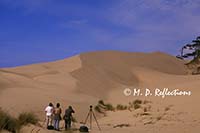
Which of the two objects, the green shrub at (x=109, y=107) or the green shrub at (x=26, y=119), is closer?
the green shrub at (x=26, y=119)

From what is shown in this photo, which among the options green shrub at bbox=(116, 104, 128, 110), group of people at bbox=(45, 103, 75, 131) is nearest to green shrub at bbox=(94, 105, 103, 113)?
green shrub at bbox=(116, 104, 128, 110)

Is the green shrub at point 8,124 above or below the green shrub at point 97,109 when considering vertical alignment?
below

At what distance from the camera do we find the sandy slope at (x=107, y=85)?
25188 millimetres

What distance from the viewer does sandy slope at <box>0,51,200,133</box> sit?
992 inches

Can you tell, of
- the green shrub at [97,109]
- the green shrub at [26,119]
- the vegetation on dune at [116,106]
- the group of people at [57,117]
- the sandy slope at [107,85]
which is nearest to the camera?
the green shrub at [26,119]

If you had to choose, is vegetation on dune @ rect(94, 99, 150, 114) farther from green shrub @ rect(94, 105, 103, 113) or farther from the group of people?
the group of people

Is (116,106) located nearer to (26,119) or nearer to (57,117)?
(57,117)

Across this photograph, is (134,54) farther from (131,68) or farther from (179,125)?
(179,125)

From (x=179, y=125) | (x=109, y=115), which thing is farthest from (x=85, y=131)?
(x=109, y=115)

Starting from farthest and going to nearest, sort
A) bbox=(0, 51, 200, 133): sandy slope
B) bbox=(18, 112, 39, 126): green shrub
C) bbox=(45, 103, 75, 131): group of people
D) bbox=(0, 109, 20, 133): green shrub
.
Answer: bbox=(0, 51, 200, 133): sandy slope < bbox=(45, 103, 75, 131): group of people < bbox=(18, 112, 39, 126): green shrub < bbox=(0, 109, 20, 133): green shrub

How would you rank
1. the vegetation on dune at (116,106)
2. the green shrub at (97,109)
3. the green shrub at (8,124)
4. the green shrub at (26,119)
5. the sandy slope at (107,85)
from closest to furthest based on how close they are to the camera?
the green shrub at (8,124) → the green shrub at (26,119) → the sandy slope at (107,85) → the green shrub at (97,109) → the vegetation on dune at (116,106)

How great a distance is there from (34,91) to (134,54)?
31.2 metres

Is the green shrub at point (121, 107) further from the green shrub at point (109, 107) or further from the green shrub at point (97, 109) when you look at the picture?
the green shrub at point (97, 109)

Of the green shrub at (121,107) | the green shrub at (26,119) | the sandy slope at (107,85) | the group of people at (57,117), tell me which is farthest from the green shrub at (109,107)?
the green shrub at (26,119)
